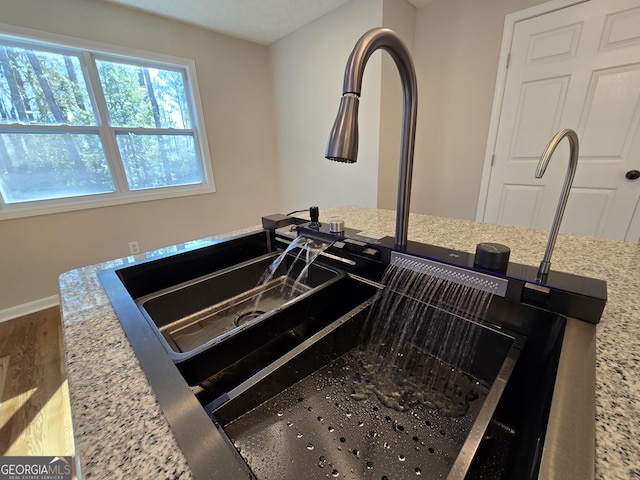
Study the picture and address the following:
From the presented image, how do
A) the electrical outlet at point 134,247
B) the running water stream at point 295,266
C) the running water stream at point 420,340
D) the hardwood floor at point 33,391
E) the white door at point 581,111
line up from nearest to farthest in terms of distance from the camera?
the running water stream at point 420,340, the running water stream at point 295,266, the hardwood floor at point 33,391, the white door at point 581,111, the electrical outlet at point 134,247

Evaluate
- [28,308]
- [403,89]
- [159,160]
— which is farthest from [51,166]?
[403,89]

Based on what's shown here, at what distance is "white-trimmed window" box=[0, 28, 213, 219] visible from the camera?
80.4 inches

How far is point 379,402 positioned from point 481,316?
0.30 meters

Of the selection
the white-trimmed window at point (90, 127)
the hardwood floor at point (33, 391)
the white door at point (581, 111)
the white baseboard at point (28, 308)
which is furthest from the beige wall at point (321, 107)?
the white baseboard at point (28, 308)

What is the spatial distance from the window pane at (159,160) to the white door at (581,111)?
10.3 feet

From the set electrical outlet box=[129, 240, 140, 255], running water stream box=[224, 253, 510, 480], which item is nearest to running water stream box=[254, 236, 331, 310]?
running water stream box=[224, 253, 510, 480]

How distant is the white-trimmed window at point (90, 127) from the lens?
2.04 m

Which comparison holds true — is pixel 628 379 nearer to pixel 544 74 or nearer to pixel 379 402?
pixel 379 402

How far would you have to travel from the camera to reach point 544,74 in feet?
6.46

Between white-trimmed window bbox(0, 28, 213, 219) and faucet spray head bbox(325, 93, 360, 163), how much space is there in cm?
289

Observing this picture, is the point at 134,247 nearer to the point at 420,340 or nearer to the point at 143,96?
the point at 143,96

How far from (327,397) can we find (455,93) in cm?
279

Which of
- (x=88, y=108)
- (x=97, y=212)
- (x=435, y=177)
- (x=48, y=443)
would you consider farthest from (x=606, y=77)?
(x=97, y=212)

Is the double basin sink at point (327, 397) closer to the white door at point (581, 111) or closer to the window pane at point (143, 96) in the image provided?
the white door at point (581, 111)
